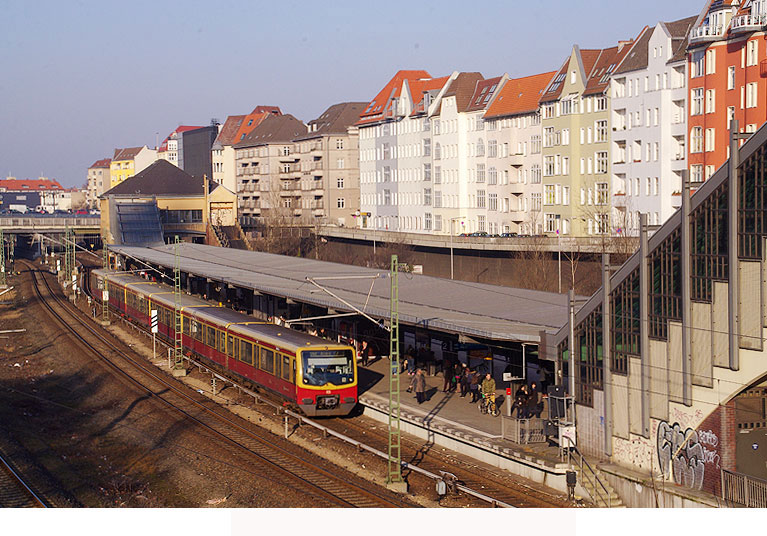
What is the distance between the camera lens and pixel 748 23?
60125 millimetres

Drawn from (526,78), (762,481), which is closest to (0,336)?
(762,481)

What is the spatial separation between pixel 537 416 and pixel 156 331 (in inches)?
1018

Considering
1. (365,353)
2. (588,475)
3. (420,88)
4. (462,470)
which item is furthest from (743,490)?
(420,88)

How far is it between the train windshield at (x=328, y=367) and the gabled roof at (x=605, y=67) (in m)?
51.2

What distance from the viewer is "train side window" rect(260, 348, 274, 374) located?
114 ft

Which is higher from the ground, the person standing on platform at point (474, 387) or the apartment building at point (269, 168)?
the apartment building at point (269, 168)

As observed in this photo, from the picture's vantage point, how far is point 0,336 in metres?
59.5

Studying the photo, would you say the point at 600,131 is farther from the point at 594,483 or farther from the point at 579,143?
the point at 594,483

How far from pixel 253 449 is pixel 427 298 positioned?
11168 mm

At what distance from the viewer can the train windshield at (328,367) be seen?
32.6m

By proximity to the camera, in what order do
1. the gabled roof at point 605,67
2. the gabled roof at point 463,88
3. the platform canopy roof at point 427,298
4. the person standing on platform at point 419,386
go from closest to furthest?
the platform canopy roof at point 427,298 < the person standing on platform at point 419,386 < the gabled roof at point 605,67 < the gabled roof at point 463,88

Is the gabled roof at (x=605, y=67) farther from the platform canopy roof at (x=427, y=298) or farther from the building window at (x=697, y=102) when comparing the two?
the platform canopy roof at (x=427, y=298)

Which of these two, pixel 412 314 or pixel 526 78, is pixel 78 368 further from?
pixel 526 78

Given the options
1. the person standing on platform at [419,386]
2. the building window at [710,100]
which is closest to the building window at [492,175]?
the building window at [710,100]
